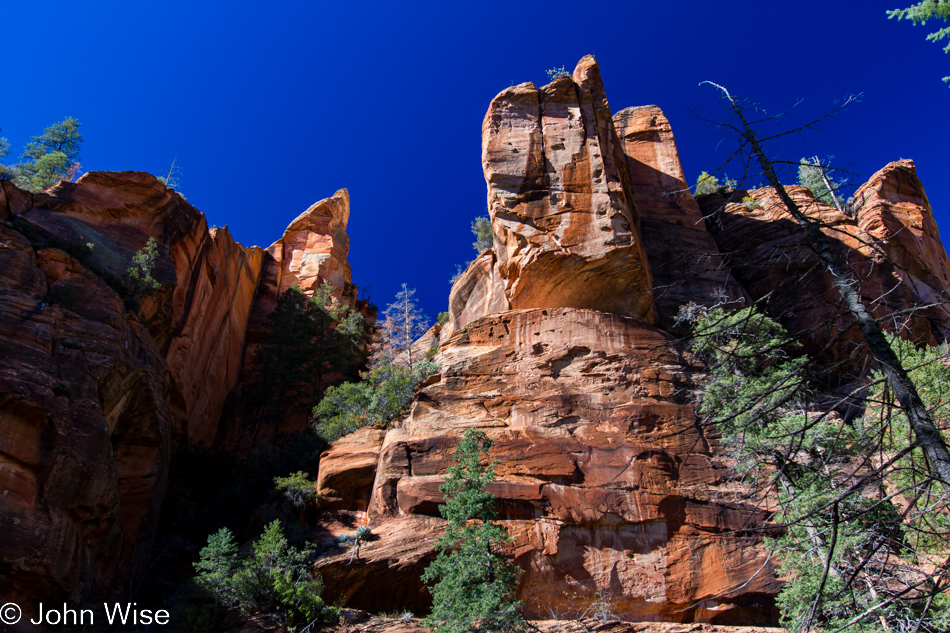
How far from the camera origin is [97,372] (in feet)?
52.6

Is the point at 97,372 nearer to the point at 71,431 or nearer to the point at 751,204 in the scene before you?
the point at 71,431

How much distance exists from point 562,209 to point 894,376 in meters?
19.7

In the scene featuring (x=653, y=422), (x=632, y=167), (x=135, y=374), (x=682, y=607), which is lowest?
(x=682, y=607)

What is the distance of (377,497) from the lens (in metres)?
18.3

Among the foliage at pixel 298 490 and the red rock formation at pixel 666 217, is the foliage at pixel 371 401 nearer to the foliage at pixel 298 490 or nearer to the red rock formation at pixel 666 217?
the foliage at pixel 298 490

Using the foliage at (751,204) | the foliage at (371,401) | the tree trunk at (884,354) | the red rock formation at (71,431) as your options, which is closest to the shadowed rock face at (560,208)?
the foliage at (371,401)

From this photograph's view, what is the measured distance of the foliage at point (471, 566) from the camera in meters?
12.7

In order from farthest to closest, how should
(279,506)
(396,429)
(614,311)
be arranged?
1. (614,311)
2. (396,429)
3. (279,506)

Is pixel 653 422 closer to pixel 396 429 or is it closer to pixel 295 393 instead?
pixel 396 429

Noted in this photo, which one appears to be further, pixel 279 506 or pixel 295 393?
pixel 295 393

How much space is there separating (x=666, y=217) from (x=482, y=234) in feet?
44.4

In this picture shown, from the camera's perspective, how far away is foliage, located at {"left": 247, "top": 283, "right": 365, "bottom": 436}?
98.0 ft

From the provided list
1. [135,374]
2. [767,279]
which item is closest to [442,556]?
[135,374]

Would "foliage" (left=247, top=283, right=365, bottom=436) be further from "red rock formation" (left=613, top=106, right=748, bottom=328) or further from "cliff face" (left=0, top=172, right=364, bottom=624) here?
"red rock formation" (left=613, top=106, right=748, bottom=328)
